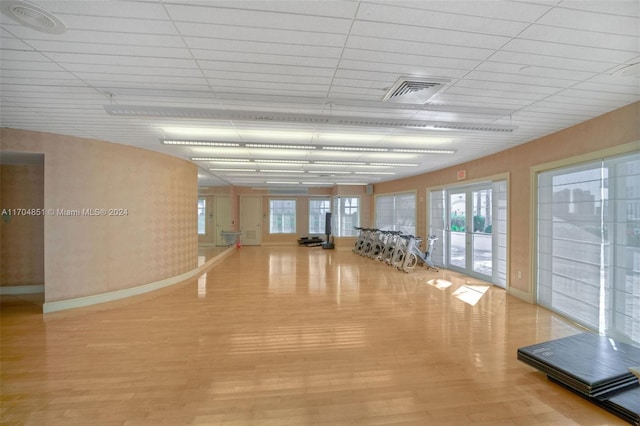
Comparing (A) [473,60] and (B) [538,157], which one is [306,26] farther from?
(B) [538,157]

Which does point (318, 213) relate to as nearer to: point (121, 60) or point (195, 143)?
point (195, 143)

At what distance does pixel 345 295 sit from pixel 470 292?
2418 mm

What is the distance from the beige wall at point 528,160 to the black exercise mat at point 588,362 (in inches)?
80.4

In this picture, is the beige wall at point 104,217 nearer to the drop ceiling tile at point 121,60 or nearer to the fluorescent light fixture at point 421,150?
the drop ceiling tile at point 121,60

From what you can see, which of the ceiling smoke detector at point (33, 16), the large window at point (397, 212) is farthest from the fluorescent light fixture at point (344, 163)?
the ceiling smoke detector at point (33, 16)

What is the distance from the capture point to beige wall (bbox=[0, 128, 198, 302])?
160 inches

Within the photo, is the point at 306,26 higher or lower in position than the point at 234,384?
higher

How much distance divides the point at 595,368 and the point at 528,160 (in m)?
3.42

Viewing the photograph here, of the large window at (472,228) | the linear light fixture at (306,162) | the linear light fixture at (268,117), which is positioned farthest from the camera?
the linear light fixture at (306,162)

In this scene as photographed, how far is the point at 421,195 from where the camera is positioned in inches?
315

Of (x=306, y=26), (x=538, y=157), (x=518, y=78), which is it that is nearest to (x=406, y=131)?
(x=518, y=78)

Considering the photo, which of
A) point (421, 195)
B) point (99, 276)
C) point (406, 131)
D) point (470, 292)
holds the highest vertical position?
point (406, 131)

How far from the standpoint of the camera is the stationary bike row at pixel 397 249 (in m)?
6.98

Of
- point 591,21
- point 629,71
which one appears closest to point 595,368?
point 629,71
